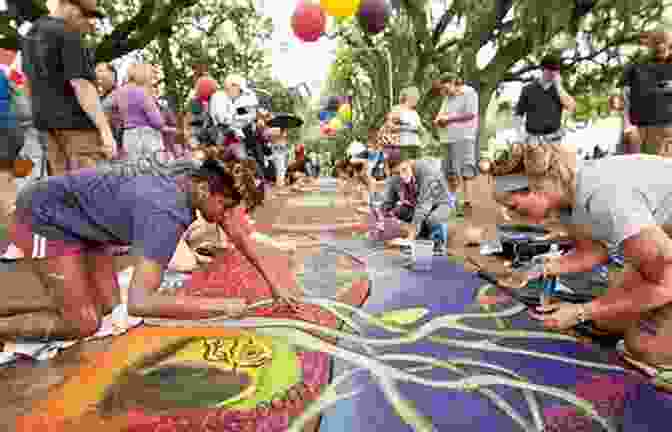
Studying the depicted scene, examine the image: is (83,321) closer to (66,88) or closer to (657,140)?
(66,88)

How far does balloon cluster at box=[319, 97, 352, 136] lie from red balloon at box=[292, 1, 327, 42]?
10047 millimetres

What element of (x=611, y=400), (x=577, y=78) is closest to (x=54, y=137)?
(x=611, y=400)

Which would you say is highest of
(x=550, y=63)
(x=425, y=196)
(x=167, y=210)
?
(x=550, y=63)

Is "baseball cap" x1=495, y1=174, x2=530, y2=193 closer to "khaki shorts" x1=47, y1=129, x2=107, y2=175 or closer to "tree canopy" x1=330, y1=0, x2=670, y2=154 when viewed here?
"khaki shorts" x1=47, y1=129, x2=107, y2=175

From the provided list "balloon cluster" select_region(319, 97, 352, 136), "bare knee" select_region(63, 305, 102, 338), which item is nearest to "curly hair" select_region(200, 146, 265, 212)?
"bare knee" select_region(63, 305, 102, 338)

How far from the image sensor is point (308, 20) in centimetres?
755

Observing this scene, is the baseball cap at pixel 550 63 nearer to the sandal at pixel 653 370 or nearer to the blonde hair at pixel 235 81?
the blonde hair at pixel 235 81

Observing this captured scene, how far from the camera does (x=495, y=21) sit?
10367 millimetres

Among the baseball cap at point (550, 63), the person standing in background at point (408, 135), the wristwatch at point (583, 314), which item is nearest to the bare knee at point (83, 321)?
the wristwatch at point (583, 314)

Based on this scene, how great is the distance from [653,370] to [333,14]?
7.04 meters

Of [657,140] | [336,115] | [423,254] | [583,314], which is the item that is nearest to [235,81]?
[423,254]

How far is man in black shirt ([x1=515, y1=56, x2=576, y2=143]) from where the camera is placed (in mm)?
4277

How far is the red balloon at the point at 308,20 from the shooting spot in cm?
754

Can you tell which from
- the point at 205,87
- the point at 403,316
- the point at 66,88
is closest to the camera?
the point at 403,316
